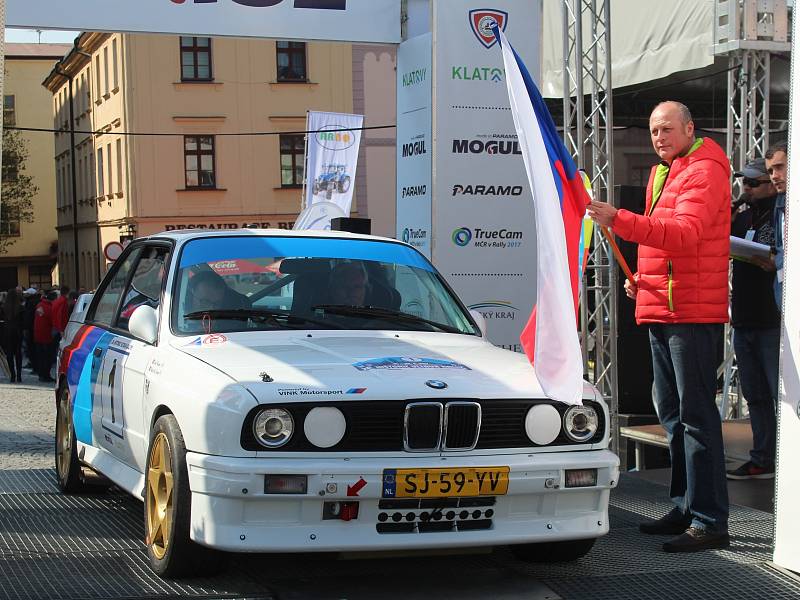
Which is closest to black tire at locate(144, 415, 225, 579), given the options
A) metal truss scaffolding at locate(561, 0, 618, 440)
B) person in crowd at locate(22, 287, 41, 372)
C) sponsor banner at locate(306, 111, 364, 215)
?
metal truss scaffolding at locate(561, 0, 618, 440)

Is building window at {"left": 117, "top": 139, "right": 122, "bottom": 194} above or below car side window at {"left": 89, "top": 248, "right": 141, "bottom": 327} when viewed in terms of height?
above

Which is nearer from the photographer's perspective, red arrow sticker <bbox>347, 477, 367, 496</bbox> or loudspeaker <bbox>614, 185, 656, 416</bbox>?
red arrow sticker <bbox>347, 477, 367, 496</bbox>

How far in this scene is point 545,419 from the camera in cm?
519

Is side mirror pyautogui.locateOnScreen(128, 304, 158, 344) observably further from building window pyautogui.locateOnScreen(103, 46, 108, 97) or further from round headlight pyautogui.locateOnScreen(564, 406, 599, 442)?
building window pyautogui.locateOnScreen(103, 46, 108, 97)

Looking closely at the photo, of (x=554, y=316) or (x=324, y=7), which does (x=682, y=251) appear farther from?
(x=324, y=7)

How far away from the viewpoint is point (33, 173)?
73.6 meters

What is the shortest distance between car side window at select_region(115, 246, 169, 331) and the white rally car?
25 centimetres

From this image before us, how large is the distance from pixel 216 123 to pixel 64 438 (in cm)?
3686

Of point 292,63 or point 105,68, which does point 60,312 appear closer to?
point 292,63

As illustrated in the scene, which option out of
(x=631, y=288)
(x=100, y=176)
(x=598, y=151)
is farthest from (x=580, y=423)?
(x=100, y=176)

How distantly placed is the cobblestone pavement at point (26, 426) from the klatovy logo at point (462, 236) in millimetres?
3657

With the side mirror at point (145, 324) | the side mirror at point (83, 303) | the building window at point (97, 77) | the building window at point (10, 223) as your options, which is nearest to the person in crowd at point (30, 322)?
the side mirror at point (83, 303)

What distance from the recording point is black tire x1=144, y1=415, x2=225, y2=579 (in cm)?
507

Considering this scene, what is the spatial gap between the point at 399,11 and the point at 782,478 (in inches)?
253
